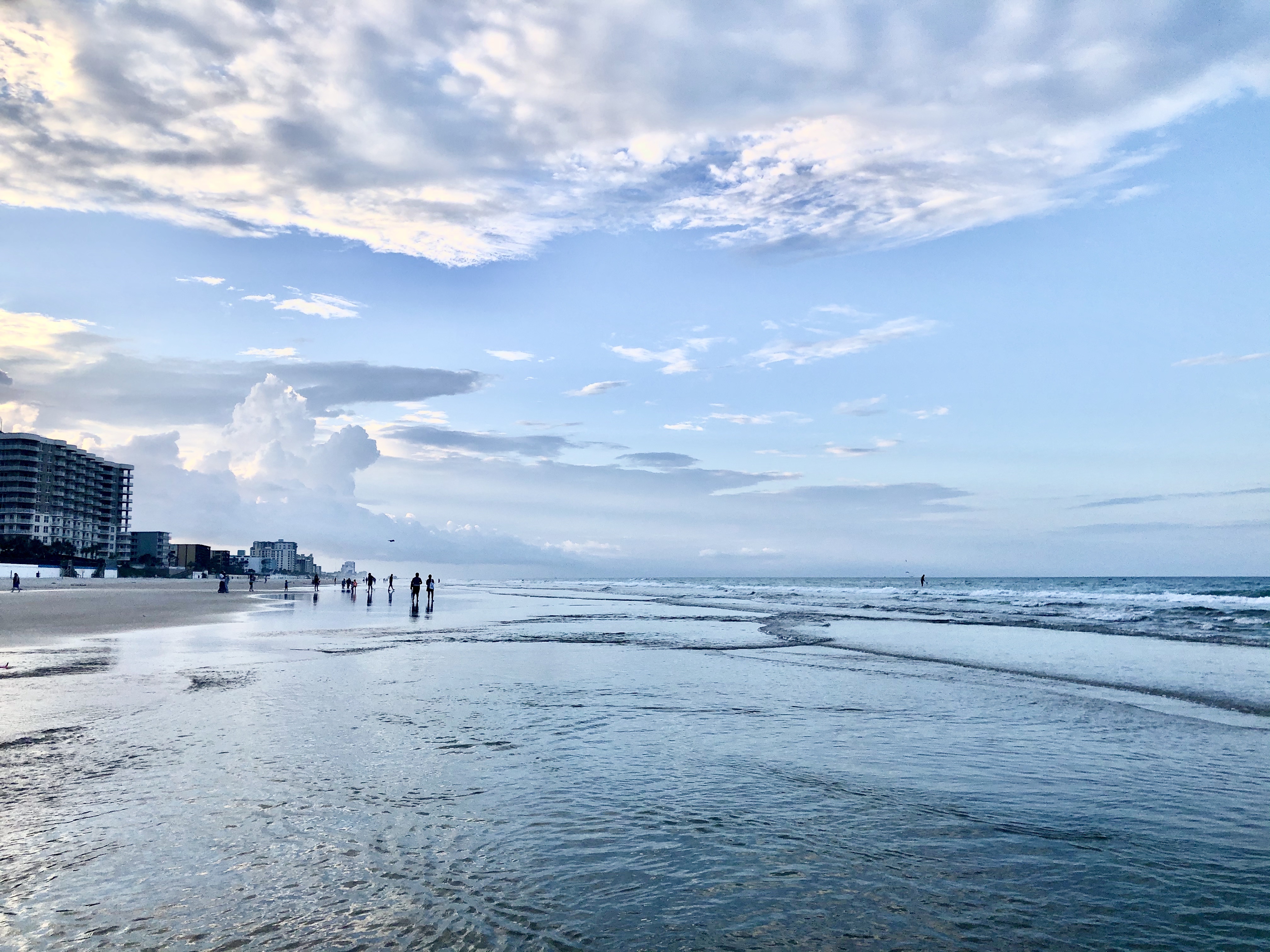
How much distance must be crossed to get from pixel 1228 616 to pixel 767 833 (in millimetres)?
50034

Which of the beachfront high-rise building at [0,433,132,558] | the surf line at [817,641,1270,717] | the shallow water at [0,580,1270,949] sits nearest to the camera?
the shallow water at [0,580,1270,949]

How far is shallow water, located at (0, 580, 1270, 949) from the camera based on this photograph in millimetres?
5785

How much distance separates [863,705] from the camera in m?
15.5

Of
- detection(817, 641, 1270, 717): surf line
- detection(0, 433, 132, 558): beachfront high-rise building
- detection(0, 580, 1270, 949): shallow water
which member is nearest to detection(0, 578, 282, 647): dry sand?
detection(0, 580, 1270, 949): shallow water

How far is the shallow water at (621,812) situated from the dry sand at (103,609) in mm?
A: 13653

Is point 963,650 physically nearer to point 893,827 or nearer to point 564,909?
point 893,827

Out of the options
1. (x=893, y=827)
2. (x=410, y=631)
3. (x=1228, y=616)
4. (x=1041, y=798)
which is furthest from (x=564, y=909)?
(x=1228, y=616)

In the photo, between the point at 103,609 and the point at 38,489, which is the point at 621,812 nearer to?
the point at 103,609

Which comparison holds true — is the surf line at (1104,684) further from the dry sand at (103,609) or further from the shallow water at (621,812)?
the dry sand at (103,609)

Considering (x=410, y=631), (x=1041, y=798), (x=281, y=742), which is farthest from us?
(x=410, y=631)

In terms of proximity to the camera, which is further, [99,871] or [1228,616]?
[1228,616]

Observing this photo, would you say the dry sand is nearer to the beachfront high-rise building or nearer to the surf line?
the surf line

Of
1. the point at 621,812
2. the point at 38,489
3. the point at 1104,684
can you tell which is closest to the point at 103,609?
the point at 621,812

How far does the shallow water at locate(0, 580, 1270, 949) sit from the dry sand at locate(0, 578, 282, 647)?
13653mm
